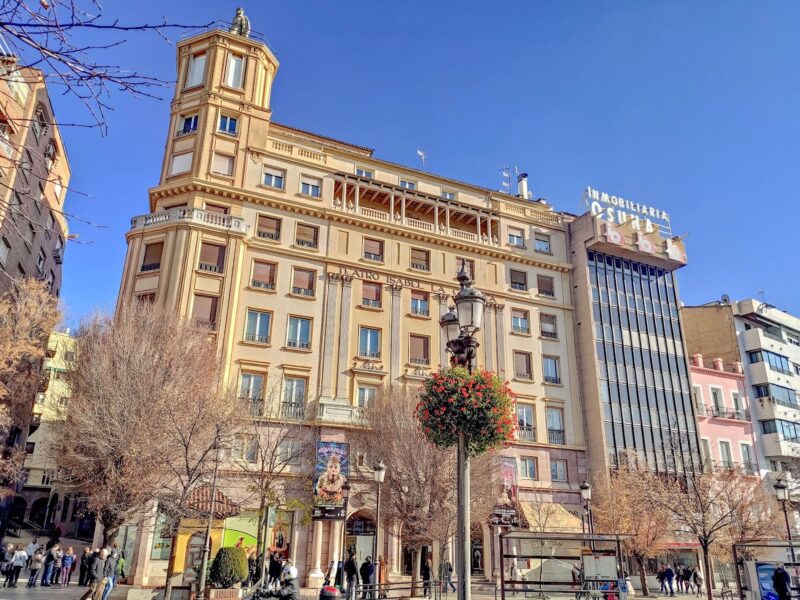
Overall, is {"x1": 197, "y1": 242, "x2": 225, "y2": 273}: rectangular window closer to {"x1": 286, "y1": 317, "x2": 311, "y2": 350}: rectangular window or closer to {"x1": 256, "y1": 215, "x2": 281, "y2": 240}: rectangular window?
{"x1": 256, "y1": 215, "x2": 281, "y2": 240}: rectangular window

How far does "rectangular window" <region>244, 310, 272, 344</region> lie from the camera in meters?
28.8

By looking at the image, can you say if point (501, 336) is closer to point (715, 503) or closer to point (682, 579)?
point (715, 503)

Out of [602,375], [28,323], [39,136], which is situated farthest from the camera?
[602,375]

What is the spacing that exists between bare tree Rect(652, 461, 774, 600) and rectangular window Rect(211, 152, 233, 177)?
25777mm

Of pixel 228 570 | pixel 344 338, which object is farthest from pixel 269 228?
pixel 228 570

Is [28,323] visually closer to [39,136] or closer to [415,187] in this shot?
[39,136]

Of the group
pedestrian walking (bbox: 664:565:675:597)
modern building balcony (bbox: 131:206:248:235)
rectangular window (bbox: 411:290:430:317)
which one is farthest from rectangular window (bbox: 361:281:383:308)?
pedestrian walking (bbox: 664:565:675:597)

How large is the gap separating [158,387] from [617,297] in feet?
90.1

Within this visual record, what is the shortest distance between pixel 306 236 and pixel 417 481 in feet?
A: 45.7

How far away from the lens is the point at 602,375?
3503 centimetres

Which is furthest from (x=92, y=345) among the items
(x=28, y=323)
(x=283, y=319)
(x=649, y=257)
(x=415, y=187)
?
(x=649, y=257)

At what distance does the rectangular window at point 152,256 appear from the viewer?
94.7ft

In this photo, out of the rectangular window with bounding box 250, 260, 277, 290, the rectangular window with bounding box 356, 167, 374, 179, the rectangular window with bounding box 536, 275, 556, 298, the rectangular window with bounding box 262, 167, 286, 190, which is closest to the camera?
the rectangular window with bounding box 250, 260, 277, 290

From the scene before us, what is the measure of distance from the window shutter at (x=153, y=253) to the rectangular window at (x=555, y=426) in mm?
21693
